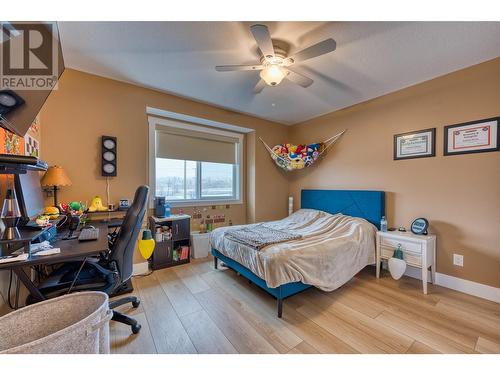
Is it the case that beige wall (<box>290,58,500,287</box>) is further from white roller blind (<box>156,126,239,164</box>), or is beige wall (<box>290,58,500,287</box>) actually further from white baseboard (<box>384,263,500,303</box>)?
white roller blind (<box>156,126,239,164</box>)

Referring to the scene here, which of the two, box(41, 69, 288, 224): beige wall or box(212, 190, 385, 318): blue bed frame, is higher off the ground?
box(41, 69, 288, 224): beige wall

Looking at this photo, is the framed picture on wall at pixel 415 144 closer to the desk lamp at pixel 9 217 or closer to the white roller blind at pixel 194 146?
the white roller blind at pixel 194 146

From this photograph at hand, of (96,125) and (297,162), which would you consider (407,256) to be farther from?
(96,125)

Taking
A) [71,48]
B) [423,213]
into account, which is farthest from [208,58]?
[423,213]

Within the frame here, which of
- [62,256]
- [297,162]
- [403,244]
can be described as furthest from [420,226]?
[62,256]

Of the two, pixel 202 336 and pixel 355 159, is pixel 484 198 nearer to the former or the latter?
pixel 355 159

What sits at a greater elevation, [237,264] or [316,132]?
[316,132]

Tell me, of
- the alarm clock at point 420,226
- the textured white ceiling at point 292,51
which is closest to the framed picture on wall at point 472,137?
the textured white ceiling at point 292,51

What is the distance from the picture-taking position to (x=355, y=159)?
322 cm

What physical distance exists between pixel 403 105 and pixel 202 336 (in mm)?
3526

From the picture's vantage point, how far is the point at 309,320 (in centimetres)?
179

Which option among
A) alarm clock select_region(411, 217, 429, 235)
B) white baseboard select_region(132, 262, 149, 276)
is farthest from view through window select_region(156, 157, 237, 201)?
alarm clock select_region(411, 217, 429, 235)

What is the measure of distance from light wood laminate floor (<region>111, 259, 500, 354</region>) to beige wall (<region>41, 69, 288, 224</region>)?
1.33 m

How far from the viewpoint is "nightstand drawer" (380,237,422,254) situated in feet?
7.46
